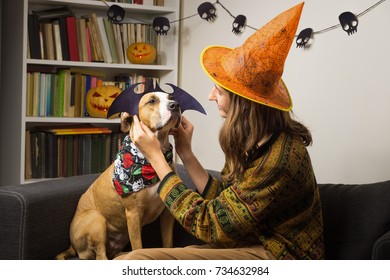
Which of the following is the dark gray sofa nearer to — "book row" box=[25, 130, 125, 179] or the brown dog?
the brown dog

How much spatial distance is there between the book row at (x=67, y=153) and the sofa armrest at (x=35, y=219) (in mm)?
1439

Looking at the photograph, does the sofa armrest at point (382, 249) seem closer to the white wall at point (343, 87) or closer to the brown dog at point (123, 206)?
the brown dog at point (123, 206)

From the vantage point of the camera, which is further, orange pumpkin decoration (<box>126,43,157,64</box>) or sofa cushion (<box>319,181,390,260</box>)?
orange pumpkin decoration (<box>126,43,157,64</box>)

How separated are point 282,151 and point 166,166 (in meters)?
0.36

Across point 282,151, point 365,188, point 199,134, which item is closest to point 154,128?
point 282,151

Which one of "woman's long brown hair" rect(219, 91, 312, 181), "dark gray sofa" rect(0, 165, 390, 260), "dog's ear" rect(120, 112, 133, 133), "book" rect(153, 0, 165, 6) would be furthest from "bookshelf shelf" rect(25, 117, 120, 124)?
"woman's long brown hair" rect(219, 91, 312, 181)

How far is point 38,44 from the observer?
3.52 meters

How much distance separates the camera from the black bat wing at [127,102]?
194 cm

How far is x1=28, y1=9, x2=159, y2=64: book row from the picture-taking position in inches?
139

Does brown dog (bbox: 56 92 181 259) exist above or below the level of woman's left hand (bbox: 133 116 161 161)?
below

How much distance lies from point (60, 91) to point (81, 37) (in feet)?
1.14

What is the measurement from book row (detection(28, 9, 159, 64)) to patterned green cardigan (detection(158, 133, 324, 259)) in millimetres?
2084

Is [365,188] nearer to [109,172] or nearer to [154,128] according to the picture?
[154,128]

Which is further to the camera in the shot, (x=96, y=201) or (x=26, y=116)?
(x=26, y=116)
